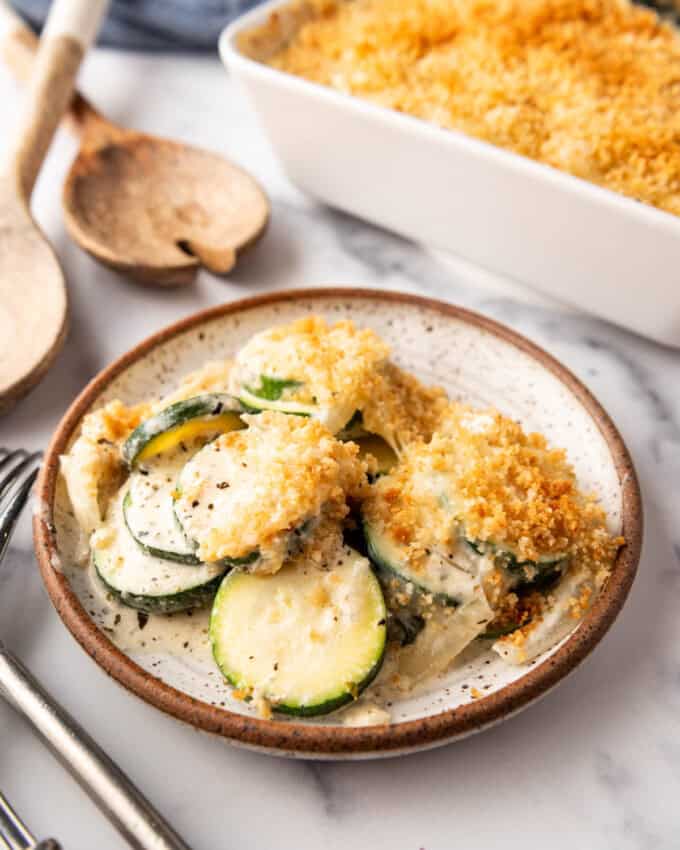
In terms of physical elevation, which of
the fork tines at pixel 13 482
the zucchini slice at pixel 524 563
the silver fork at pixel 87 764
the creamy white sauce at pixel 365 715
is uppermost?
the zucchini slice at pixel 524 563

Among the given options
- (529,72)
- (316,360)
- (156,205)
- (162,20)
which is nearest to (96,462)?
(316,360)

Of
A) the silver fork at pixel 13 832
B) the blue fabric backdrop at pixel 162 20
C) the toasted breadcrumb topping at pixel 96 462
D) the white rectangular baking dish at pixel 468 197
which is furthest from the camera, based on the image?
the blue fabric backdrop at pixel 162 20

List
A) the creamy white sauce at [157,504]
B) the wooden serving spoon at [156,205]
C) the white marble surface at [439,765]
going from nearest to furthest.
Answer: the white marble surface at [439,765] → the creamy white sauce at [157,504] → the wooden serving spoon at [156,205]

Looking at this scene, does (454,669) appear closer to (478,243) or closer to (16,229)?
(478,243)

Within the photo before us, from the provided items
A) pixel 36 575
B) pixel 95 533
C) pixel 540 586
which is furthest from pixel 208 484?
pixel 540 586

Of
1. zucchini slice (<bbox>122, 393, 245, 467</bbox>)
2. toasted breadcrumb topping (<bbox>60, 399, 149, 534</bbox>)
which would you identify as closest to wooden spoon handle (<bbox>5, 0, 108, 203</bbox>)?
toasted breadcrumb topping (<bbox>60, 399, 149, 534</bbox>)

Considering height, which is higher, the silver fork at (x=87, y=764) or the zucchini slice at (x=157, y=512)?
the zucchini slice at (x=157, y=512)

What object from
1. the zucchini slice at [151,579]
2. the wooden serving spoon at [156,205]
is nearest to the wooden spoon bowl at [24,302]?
the wooden serving spoon at [156,205]

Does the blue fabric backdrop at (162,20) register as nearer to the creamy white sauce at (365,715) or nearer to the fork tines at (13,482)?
the fork tines at (13,482)
